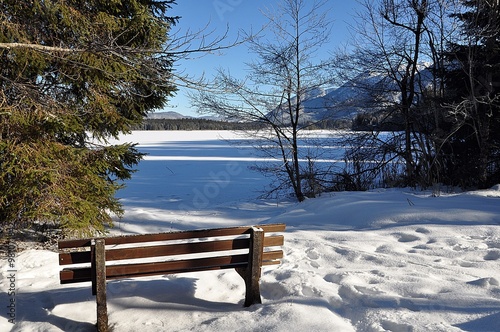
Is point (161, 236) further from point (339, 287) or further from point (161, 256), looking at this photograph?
point (339, 287)

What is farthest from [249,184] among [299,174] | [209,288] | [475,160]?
[209,288]

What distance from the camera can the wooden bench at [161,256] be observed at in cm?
298

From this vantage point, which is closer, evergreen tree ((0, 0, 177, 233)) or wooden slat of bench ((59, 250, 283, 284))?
wooden slat of bench ((59, 250, 283, 284))

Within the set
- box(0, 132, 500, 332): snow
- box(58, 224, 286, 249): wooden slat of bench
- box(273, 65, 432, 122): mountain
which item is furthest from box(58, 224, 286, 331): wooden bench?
box(273, 65, 432, 122): mountain

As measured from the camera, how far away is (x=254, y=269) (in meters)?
3.38

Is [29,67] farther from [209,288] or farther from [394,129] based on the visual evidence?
[394,129]

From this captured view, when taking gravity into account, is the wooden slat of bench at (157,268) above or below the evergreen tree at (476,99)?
below

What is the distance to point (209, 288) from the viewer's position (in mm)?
3730

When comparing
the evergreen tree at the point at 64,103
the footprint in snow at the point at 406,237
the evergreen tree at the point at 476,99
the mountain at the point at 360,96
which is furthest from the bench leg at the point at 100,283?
the mountain at the point at 360,96

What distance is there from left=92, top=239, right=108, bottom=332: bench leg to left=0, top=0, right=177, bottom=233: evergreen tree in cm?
228

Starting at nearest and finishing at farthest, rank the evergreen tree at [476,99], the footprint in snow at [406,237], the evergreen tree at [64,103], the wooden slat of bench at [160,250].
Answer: the wooden slat of bench at [160,250]
the evergreen tree at [64,103]
the footprint in snow at [406,237]
the evergreen tree at [476,99]

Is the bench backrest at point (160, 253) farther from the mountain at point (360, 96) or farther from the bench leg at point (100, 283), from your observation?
the mountain at point (360, 96)

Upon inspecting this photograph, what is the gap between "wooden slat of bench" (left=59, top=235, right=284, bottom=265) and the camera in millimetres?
2998

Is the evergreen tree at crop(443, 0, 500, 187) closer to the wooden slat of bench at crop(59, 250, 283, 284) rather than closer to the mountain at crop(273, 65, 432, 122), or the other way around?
the mountain at crop(273, 65, 432, 122)
